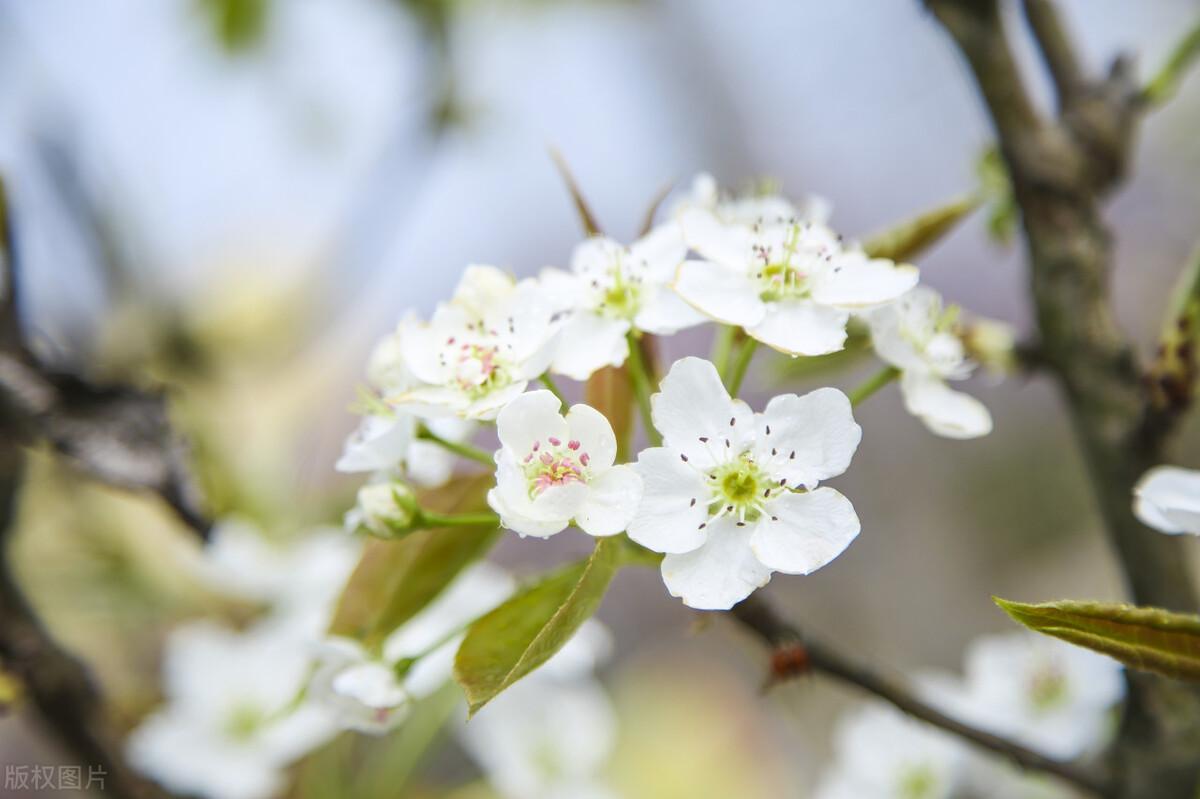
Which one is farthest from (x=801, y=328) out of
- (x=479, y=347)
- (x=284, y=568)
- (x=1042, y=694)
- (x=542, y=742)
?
(x=284, y=568)

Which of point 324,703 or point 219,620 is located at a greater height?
point 324,703

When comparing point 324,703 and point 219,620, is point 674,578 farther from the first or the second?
point 219,620

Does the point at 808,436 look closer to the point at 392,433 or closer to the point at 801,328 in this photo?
the point at 801,328

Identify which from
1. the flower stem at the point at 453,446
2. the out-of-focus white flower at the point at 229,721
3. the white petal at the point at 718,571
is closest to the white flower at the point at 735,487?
the white petal at the point at 718,571

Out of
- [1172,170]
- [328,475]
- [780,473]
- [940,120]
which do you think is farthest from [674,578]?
[940,120]

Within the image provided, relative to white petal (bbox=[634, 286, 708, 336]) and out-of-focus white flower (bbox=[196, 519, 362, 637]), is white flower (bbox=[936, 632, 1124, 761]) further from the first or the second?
out-of-focus white flower (bbox=[196, 519, 362, 637])
